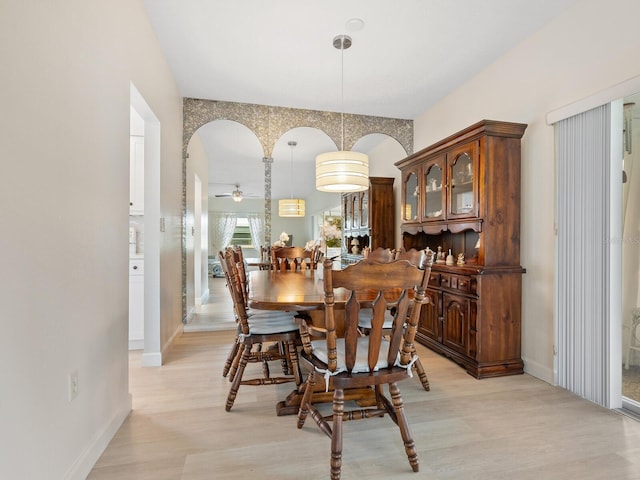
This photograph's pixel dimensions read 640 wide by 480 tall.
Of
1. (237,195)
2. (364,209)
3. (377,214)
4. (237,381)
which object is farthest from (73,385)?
(237,195)

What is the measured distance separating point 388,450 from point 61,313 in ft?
5.49

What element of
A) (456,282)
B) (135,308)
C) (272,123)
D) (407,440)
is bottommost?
(407,440)

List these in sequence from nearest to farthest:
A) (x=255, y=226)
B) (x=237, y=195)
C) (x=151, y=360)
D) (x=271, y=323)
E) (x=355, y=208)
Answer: (x=271, y=323) → (x=151, y=360) → (x=355, y=208) → (x=237, y=195) → (x=255, y=226)

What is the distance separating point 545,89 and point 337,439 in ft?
9.74

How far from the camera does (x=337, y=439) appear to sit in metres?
1.58

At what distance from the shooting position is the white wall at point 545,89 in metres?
2.27

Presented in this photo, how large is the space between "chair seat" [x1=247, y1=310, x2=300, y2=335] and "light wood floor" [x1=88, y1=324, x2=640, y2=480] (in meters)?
0.51

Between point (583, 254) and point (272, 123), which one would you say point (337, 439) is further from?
point (272, 123)

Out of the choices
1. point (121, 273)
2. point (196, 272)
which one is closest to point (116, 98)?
point (121, 273)

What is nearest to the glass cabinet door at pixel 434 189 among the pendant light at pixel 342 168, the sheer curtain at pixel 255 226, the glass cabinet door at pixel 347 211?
the pendant light at pixel 342 168

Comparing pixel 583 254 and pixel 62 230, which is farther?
pixel 583 254

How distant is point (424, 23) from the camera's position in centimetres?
275

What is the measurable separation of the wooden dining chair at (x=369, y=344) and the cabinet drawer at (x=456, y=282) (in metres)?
1.42

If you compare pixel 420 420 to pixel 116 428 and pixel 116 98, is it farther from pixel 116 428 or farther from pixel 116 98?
pixel 116 98
